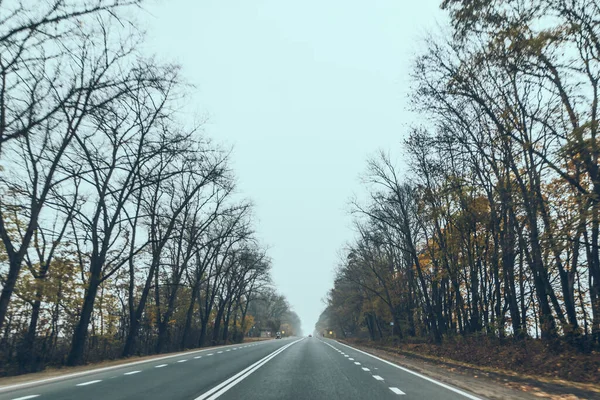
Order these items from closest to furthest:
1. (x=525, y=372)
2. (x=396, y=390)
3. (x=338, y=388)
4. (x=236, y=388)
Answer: (x=396, y=390) → (x=236, y=388) → (x=338, y=388) → (x=525, y=372)

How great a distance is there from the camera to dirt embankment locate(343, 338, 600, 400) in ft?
28.3

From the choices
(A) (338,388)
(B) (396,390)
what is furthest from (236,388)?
(B) (396,390)

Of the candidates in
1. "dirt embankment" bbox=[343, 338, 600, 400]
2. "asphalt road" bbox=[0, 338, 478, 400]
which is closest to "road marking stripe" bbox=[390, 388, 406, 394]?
"asphalt road" bbox=[0, 338, 478, 400]

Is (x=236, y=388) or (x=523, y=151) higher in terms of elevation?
(x=523, y=151)

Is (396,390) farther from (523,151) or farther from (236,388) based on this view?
(523,151)

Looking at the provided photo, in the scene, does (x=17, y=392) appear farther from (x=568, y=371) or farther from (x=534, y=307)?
(x=534, y=307)

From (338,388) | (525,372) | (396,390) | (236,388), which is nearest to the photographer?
(396,390)

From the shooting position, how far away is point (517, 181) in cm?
1536

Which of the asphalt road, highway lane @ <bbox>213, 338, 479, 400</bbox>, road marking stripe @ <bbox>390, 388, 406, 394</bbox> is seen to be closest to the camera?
the asphalt road

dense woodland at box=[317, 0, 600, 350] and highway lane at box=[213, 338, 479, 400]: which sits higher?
dense woodland at box=[317, 0, 600, 350]

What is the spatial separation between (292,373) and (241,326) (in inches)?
2107

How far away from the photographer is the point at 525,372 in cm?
1251

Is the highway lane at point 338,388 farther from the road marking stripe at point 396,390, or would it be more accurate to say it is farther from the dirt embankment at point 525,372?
the dirt embankment at point 525,372

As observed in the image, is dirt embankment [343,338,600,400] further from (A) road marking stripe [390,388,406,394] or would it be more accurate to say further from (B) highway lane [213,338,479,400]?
(A) road marking stripe [390,388,406,394]
